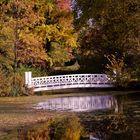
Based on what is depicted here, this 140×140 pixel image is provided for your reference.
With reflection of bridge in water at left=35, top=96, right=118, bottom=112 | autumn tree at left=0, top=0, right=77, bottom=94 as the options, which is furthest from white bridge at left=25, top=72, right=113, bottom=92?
reflection of bridge in water at left=35, top=96, right=118, bottom=112

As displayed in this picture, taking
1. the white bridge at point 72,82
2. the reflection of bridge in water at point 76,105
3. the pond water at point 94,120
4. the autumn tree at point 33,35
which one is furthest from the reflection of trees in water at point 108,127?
the white bridge at point 72,82

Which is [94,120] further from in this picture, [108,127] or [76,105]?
[76,105]

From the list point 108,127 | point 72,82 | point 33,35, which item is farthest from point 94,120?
point 33,35

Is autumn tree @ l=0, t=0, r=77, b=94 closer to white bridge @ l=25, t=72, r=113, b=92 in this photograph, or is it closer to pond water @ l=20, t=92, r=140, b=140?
white bridge @ l=25, t=72, r=113, b=92

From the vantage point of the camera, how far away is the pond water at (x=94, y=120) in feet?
59.1

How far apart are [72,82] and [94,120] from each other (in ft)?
64.2

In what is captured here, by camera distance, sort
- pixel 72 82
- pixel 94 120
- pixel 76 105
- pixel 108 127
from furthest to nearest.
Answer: pixel 72 82
pixel 76 105
pixel 94 120
pixel 108 127

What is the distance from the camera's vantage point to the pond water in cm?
1802

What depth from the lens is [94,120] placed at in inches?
885

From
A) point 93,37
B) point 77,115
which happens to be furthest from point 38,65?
point 77,115

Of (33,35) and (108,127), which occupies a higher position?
(33,35)

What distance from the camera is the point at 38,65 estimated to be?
1907 inches

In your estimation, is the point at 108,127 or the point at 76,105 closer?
the point at 108,127

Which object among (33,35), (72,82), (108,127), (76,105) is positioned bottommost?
(108,127)
